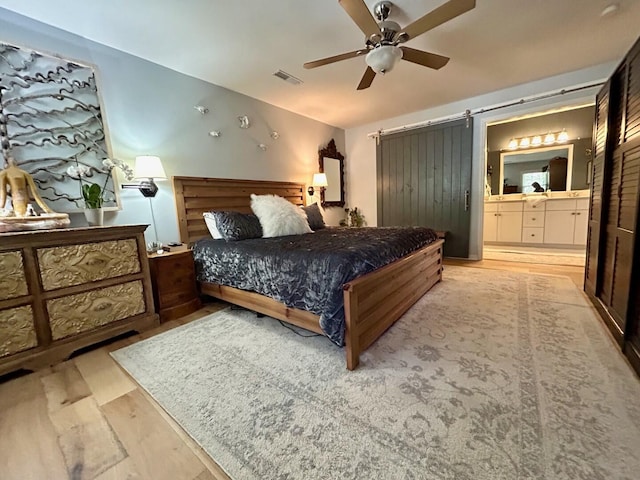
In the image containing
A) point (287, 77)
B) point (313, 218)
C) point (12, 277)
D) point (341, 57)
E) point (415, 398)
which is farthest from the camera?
point (313, 218)

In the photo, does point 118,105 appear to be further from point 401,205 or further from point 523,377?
point 401,205

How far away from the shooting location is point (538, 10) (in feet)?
7.18

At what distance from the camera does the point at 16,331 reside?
172 cm

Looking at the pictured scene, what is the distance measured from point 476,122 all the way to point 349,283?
3.96m

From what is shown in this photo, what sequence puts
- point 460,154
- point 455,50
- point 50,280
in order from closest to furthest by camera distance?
point 50,280 < point 455,50 < point 460,154

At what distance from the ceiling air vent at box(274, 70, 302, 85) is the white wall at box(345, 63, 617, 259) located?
88.9 inches

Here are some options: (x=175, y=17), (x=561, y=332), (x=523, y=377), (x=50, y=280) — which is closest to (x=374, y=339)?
(x=523, y=377)

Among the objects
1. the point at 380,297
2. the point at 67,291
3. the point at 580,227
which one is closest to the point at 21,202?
the point at 67,291

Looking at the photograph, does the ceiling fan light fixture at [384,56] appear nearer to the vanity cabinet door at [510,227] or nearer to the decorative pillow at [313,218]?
the decorative pillow at [313,218]

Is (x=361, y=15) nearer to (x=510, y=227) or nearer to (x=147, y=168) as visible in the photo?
(x=147, y=168)

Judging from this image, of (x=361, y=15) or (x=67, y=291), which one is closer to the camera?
(x=361, y=15)

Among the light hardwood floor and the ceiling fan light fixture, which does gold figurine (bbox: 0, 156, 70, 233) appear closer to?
the light hardwood floor

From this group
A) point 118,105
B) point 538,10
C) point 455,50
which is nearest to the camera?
point 538,10

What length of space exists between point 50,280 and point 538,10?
4268 mm
